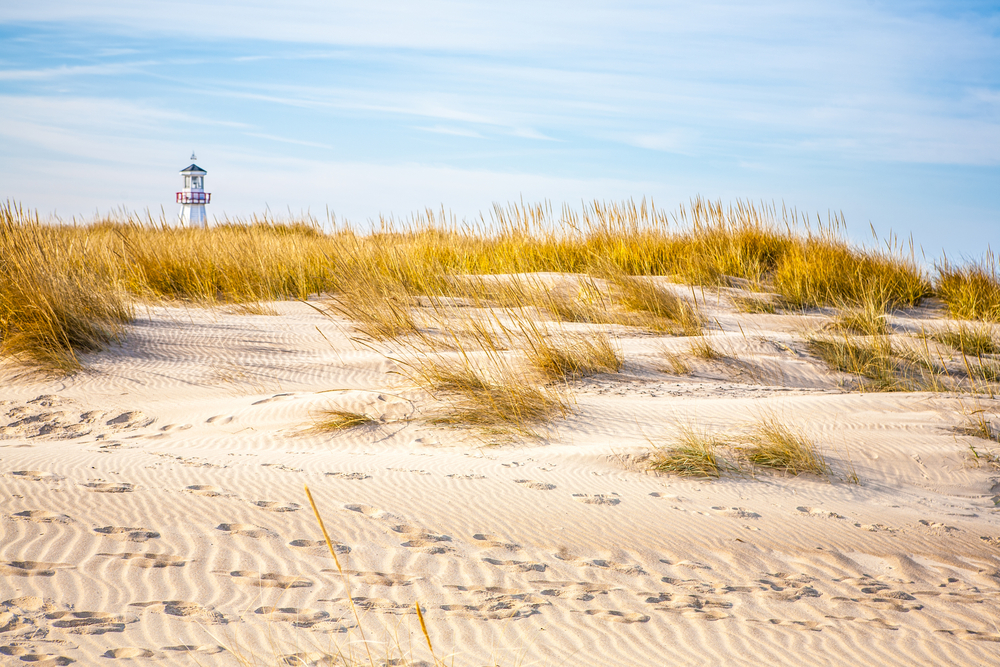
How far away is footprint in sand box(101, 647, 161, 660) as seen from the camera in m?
1.72

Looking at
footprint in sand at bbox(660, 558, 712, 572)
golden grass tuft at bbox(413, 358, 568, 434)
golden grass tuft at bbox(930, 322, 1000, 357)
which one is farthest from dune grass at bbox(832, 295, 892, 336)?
footprint in sand at bbox(660, 558, 712, 572)

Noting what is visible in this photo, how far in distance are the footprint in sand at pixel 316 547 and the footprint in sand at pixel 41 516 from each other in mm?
835

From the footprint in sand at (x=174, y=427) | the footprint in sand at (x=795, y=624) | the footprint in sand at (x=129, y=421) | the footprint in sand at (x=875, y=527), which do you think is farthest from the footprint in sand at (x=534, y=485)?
the footprint in sand at (x=129, y=421)

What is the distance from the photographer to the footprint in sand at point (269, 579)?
2.10 m

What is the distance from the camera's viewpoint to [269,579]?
2.13 metres

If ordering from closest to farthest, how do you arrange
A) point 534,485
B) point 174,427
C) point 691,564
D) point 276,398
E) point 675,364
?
1. point 691,564
2. point 534,485
3. point 174,427
4. point 276,398
5. point 675,364

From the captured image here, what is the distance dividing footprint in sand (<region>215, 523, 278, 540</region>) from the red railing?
3748 cm

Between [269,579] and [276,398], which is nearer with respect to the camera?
[269,579]

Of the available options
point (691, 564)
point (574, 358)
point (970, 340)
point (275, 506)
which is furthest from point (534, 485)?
point (970, 340)

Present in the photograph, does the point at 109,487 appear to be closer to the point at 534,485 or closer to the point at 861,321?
the point at 534,485

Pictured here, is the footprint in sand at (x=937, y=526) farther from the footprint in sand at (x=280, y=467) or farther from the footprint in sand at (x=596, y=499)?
the footprint in sand at (x=280, y=467)

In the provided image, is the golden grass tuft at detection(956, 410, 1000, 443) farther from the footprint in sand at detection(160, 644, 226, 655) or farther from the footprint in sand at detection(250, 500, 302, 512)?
the footprint in sand at detection(160, 644, 226, 655)

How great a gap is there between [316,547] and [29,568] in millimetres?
860

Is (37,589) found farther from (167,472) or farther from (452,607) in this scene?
(452,607)
